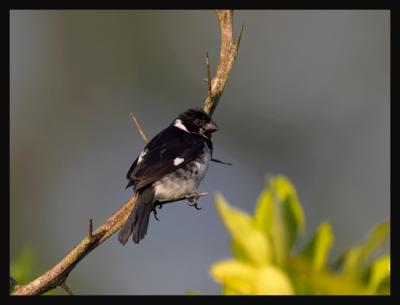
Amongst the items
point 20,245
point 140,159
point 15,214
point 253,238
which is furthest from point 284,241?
point 15,214

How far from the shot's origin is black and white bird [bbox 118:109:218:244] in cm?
361

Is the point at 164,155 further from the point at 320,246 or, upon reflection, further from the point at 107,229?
the point at 320,246

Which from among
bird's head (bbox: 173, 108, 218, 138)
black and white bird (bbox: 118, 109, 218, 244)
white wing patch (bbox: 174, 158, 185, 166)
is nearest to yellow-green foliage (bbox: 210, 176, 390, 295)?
black and white bird (bbox: 118, 109, 218, 244)

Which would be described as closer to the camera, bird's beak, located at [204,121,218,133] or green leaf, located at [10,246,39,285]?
green leaf, located at [10,246,39,285]

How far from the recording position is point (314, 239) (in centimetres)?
79

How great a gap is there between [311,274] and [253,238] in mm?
81

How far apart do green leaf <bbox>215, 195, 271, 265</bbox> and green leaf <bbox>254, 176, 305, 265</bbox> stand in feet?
0.05

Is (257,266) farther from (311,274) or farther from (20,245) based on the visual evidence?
(20,245)

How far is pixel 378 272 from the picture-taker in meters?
0.77

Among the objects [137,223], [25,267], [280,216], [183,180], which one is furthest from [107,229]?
[280,216]

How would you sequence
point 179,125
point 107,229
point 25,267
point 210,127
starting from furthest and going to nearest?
point 179,125 → point 210,127 → point 107,229 → point 25,267

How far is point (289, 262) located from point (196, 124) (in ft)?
12.8

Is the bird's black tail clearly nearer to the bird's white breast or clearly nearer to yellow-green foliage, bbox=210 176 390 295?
the bird's white breast

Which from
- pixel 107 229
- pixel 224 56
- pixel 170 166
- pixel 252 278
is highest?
pixel 224 56
